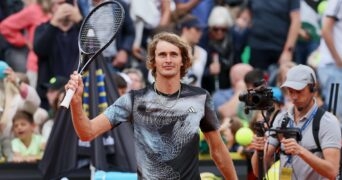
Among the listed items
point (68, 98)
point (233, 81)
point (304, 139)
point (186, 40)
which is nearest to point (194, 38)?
point (186, 40)

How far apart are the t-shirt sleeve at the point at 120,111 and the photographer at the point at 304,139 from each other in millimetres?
1174

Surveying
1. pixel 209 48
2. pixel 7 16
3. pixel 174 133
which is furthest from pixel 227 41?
pixel 174 133

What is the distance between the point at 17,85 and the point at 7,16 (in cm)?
197

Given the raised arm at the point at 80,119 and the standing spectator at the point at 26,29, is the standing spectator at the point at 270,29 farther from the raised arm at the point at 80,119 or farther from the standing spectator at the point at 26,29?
the raised arm at the point at 80,119

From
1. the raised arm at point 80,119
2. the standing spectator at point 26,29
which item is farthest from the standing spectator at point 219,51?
the raised arm at point 80,119

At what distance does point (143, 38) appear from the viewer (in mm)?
15953

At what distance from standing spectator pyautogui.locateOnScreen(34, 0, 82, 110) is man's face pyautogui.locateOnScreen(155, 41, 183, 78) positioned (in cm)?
532

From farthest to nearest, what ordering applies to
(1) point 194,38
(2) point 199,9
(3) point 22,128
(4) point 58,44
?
(2) point 199,9, (1) point 194,38, (4) point 58,44, (3) point 22,128

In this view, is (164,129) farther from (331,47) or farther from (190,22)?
(190,22)

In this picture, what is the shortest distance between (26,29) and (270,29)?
2909 millimetres

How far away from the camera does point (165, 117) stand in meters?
8.91

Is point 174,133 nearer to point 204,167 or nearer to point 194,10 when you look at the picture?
point 204,167

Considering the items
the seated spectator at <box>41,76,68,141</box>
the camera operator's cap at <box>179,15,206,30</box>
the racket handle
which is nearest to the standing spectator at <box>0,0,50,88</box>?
the seated spectator at <box>41,76,68,141</box>

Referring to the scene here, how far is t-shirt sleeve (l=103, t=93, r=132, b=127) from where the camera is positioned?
8.90m
